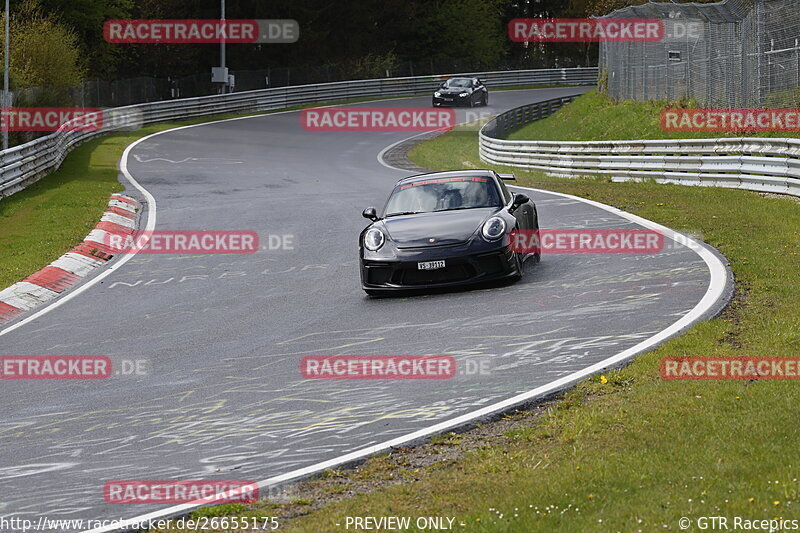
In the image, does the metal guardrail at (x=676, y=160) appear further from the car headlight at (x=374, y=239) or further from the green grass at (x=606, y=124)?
the car headlight at (x=374, y=239)

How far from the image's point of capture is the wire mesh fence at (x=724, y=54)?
70.3 ft

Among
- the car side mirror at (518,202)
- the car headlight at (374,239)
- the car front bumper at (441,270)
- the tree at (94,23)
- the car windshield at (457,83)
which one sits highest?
the tree at (94,23)

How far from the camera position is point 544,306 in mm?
11000

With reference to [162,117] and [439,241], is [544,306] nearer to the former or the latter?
[439,241]

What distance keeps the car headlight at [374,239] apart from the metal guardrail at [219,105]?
13.0 meters

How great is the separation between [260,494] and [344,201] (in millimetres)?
16129

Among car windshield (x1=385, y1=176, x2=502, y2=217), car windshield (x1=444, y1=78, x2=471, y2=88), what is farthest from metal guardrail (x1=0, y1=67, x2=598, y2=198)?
car windshield (x1=385, y1=176, x2=502, y2=217)

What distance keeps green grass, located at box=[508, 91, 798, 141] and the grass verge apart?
16.9m

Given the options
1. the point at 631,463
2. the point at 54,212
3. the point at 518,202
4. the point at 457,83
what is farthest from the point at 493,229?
the point at 457,83

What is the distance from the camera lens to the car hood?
12234mm

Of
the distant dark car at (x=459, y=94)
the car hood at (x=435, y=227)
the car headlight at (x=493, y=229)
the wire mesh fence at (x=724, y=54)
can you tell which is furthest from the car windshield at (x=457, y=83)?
the car headlight at (x=493, y=229)

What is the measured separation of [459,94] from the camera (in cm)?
5053

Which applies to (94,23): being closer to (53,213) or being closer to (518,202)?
(53,213)

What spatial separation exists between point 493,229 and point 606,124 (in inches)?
871
